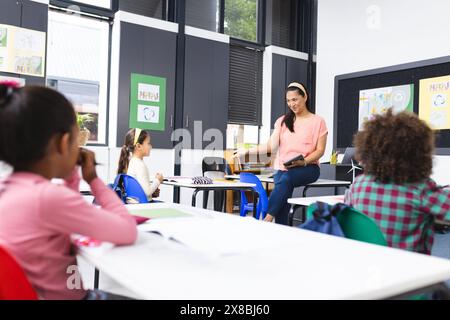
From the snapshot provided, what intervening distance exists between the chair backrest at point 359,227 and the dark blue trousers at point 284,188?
6.36 feet

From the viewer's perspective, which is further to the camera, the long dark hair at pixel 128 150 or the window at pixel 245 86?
the window at pixel 245 86

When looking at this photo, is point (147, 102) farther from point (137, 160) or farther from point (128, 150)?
point (137, 160)

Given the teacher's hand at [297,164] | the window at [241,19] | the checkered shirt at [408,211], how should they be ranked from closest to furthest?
the checkered shirt at [408,211] < the teacher's hand at [297,164] < the window at [241,19]

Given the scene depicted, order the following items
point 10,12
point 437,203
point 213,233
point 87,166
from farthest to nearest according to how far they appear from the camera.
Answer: point 10,12
point 437,203
point 87,166
point 213,233

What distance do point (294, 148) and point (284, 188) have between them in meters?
0.36

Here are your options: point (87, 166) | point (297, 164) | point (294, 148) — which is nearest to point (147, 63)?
point (294, 148)

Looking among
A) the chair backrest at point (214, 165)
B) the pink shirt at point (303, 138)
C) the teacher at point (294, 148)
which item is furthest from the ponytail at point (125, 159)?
the chair backrest at point (214, 165)

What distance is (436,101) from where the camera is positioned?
5.41 metres

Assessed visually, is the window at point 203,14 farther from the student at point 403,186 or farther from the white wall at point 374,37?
the student at point 403,186

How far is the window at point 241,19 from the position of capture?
681 cm

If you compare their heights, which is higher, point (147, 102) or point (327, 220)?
point (147, 102)

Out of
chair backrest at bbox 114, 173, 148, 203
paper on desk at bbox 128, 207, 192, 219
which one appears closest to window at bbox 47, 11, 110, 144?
chair backrest at bbox 114, 173, 148, 203

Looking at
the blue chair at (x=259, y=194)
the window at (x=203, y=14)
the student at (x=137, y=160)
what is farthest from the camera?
the window at (x=203, y=14)

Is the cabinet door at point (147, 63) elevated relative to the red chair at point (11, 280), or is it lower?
elevated
